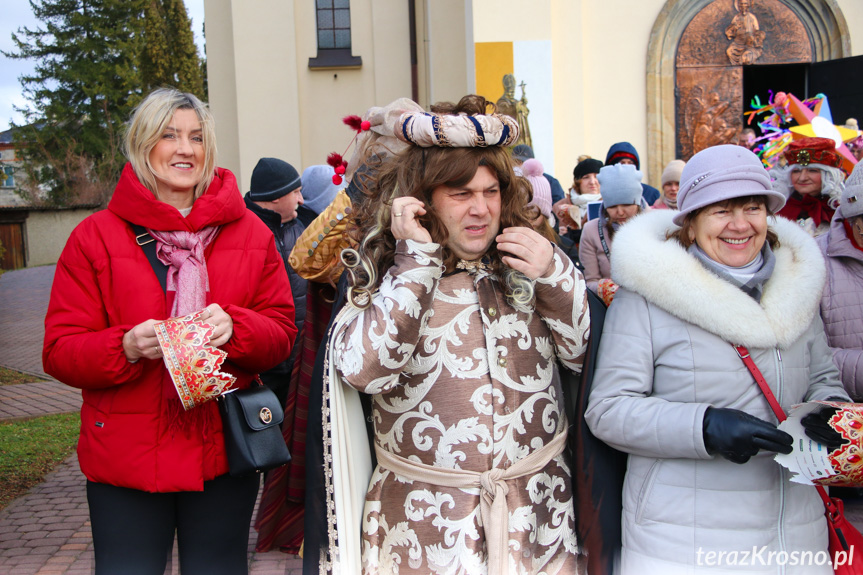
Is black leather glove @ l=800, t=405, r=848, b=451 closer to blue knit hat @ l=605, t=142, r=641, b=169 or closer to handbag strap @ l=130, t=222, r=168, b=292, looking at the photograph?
handbag strap @ l=130, t=222, r=168, b=292

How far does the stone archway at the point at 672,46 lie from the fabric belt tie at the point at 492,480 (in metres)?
9.58

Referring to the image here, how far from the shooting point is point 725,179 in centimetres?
224

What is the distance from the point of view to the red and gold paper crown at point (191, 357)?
226cm

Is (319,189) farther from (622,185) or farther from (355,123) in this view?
(622,185)

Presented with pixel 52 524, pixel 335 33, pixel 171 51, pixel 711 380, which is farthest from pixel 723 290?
pixel 171 51

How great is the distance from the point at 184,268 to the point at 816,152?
379 centimetres

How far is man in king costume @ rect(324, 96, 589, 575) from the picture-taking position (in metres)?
2.14

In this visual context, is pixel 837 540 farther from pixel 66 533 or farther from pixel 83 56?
pixel 83 56

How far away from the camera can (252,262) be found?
2.62 metres

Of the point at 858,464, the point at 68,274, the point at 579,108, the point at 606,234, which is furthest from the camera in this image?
the point at 579,108

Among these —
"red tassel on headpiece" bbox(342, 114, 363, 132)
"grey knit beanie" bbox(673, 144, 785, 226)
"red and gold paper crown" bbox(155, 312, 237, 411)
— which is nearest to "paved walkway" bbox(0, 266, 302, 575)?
"red and gold paper crown" bbox(155, 312, 237, 411)

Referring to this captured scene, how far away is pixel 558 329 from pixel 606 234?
3176 mm

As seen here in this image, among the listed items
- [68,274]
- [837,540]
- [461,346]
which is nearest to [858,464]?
[837,540]

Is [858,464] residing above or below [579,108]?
below
